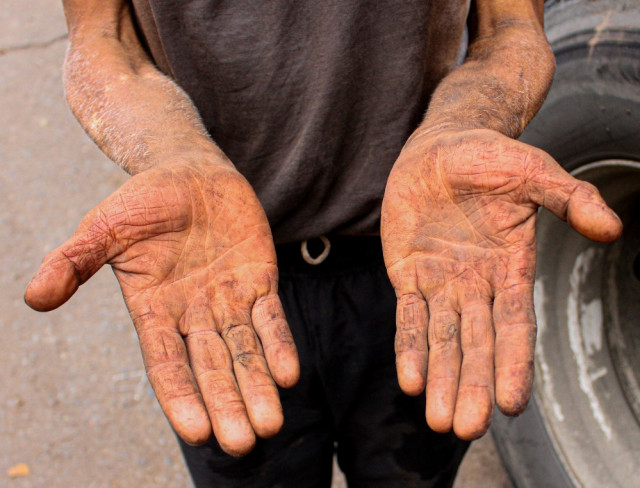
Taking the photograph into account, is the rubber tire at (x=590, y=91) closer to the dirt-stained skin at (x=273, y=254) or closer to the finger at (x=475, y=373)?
the dirt-stained skin at (x=273, y=254)

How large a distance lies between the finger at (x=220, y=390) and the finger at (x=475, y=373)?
0.35 metres

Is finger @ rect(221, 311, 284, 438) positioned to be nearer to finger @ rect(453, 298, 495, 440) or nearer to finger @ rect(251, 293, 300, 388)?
finger @ rect(251, 293, 300, 388)

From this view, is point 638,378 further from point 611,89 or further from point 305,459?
point 305,459

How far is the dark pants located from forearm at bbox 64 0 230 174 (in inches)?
12.7

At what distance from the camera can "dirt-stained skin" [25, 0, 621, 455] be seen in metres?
1.19

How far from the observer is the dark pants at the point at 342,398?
1.49m

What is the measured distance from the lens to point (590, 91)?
1722 millimetres

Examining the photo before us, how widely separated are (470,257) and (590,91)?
686mm

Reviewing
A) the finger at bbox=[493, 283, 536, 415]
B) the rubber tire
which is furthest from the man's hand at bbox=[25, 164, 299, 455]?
the rubber tire

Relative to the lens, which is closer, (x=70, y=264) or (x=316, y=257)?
(x=70, y=264)

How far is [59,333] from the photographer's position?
3.19 m

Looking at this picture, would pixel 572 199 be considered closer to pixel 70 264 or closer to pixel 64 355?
pixel 70 264

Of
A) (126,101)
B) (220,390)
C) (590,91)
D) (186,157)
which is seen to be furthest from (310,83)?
(590,91)

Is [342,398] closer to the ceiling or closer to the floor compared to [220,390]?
closer to the floor
